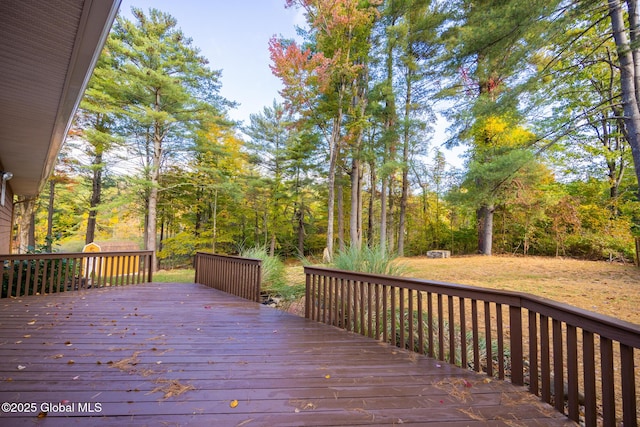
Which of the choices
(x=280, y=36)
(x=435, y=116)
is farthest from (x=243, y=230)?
(x=435, y=116)

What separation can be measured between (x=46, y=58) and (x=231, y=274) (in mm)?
4111

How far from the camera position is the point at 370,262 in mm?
4012

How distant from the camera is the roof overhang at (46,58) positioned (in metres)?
1.65

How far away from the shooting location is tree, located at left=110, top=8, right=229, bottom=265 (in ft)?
30.4

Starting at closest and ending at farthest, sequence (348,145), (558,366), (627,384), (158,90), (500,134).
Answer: (627,384) < (558,366) < (158,90) < (500,134) < (348,145)

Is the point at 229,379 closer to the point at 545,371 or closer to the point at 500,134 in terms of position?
the point at 545,371

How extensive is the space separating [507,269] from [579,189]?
6.73 metres

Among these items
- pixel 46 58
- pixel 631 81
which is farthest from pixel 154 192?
pixel 631 81

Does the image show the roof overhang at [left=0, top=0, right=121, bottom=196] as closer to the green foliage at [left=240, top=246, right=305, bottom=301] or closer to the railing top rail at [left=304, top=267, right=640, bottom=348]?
the railing top rail at [left=304, top=267, right=640, bottom=348]

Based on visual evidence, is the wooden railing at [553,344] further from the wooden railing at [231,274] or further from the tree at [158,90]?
the tree at [158,90]

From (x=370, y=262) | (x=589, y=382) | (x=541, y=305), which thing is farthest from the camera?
(x=370, y=262)

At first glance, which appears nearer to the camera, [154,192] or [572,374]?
[572,374]

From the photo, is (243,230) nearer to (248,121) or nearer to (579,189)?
(248,121)

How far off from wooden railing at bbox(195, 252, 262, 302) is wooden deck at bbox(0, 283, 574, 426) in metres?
1.34
